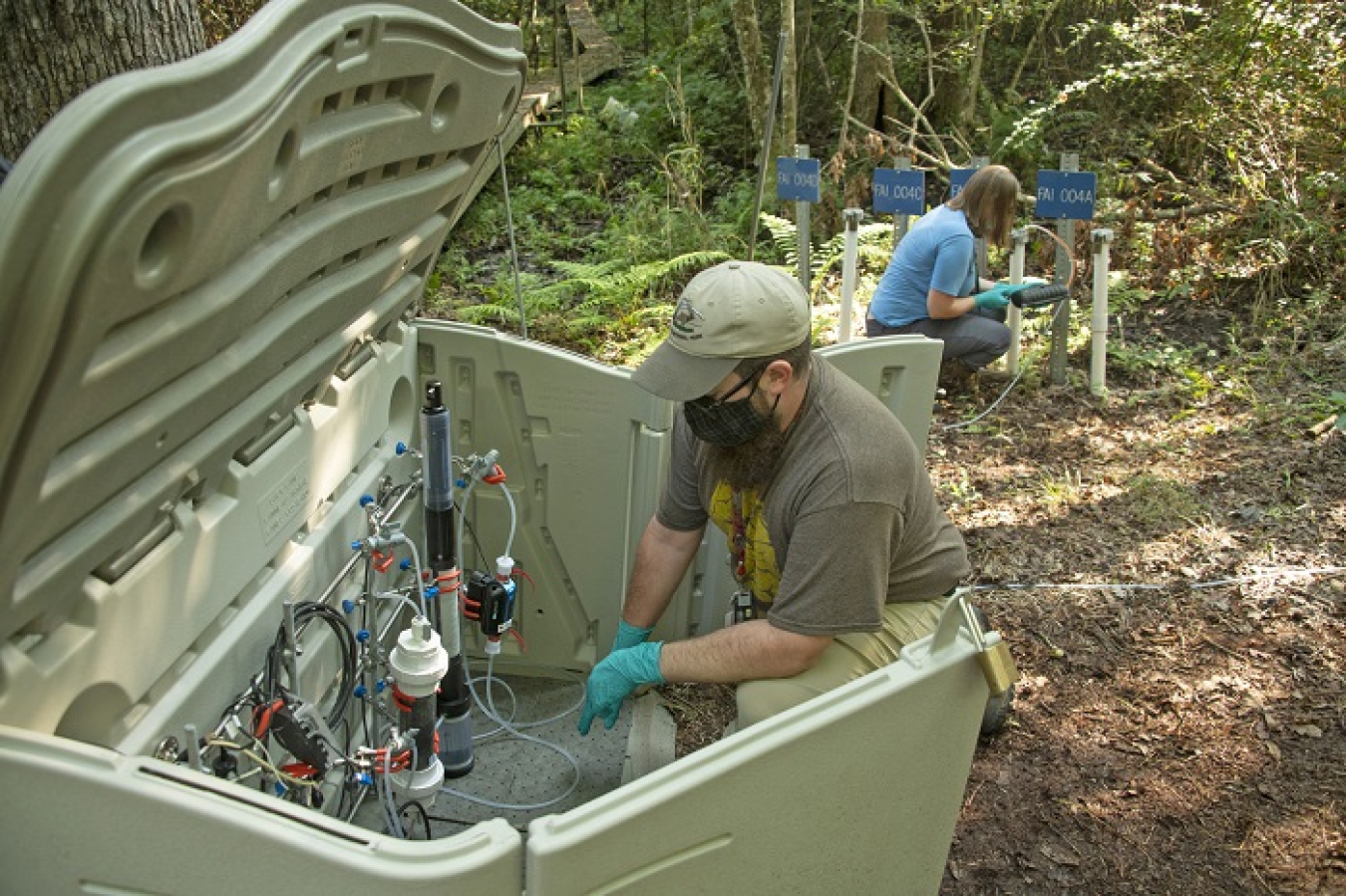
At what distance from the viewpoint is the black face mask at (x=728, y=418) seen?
8.52ft

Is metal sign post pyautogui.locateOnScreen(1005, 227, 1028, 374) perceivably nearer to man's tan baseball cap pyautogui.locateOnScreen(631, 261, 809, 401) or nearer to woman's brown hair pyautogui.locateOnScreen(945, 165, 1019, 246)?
woman's brown hair pyautogui.locateOnScreen(945, 165, 1019, 246)

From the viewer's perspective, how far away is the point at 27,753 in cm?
157

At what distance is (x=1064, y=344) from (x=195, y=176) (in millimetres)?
5743

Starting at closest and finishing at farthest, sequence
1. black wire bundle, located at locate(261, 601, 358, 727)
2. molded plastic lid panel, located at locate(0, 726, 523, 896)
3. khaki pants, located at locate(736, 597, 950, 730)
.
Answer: molded plastic lid panel, located at locate(0, 726, 523, 896), black wire bundle, located at locate(261, 601, 358, 727), khaki pants, located at locate(736, 597, 950, 730)

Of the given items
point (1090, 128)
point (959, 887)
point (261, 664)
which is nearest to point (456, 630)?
point (261, 664)

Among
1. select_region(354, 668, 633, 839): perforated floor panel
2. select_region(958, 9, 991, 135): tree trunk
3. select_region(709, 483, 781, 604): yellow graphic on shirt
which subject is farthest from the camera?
select_region(958, 9, 991, 135): tree trunk

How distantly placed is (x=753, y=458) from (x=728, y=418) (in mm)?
120

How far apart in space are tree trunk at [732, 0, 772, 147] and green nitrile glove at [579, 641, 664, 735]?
696 cm

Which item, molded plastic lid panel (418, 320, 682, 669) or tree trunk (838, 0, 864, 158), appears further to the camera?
tree trunk (838, 0, 864, 158)

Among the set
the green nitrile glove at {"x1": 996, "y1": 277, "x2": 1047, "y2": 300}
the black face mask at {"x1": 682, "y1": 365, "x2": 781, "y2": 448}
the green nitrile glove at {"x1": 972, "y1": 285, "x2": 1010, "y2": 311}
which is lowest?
the green nitrile glove at {"x1": 972, "y1": 285, "x2": 1010, "y2": 311}

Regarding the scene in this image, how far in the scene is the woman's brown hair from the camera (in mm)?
5773

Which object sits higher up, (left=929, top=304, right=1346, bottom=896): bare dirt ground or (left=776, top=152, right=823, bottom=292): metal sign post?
(left=776, top=152, right=823, bottom=292): metal sign post

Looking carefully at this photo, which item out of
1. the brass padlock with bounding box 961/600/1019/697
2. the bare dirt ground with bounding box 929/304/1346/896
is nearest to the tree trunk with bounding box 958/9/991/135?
the bare dirt ground with bounding box 929/304/1346/896

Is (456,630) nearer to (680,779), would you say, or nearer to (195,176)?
(680,779)
